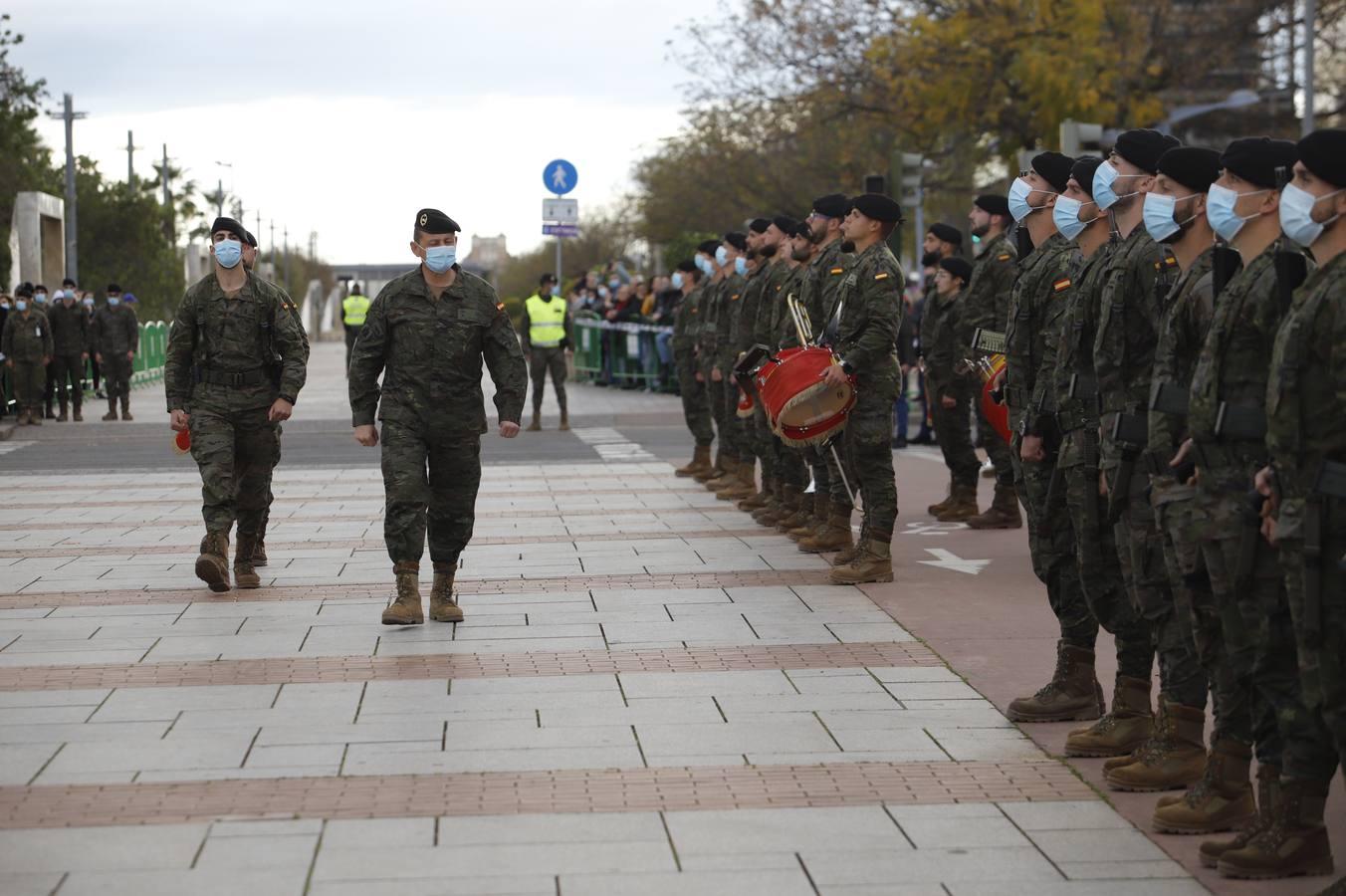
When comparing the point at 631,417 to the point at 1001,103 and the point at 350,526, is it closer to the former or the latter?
the point at 1001,103

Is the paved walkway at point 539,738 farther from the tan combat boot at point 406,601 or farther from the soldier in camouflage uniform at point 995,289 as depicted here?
the soldier in camouflage uniform at point 995,289

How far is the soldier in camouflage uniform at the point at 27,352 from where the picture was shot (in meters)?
25.3

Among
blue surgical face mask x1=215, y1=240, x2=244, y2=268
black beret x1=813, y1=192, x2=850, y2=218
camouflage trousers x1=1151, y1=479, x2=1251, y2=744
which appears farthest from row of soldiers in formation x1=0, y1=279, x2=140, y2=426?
camouflage trousers x1=1151, y1=479, x2=1251, y2=744

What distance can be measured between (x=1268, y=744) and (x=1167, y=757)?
0.83m

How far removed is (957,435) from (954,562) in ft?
7.67

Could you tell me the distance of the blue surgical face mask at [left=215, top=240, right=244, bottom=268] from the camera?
10.5 meters

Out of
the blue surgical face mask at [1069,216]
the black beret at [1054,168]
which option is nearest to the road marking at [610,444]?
the black beret at [1054,168]

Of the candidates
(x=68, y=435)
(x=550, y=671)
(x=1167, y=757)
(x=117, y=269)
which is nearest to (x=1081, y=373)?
(x=1167, y=757)

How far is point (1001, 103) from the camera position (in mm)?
33031

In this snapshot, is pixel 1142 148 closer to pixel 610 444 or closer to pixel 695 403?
pixel 695 403

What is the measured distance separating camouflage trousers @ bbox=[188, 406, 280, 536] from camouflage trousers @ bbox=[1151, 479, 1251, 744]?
6.13 metres

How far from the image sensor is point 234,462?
10.6 metres

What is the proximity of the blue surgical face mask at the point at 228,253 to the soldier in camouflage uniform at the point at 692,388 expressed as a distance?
681cm

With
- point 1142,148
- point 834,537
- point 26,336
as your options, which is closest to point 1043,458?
point 1142,148
